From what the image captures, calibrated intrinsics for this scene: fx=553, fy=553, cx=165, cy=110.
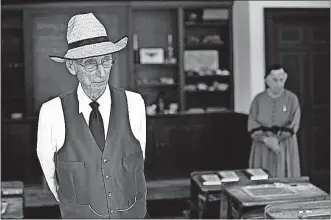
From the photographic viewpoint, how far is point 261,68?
6.80 m

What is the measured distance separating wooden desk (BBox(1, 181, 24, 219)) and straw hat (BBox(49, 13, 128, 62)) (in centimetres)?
180

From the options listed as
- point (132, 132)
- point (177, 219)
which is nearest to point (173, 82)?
point (177, 219)

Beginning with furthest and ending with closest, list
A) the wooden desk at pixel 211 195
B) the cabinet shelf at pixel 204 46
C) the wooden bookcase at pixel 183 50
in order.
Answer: the cabinet shelf at pixel 204 46 → the wooden bookcase at pixel 183 50 → the wooden desk at pixel 211 195

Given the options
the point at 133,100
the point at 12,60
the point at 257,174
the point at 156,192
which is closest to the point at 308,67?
the point at 156,192

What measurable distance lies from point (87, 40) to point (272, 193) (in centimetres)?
216

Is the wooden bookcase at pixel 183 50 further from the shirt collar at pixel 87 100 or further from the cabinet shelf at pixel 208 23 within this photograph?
the shirt collar at pixel 87 100

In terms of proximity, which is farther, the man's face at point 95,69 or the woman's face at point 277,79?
the woman's face at point 277,79

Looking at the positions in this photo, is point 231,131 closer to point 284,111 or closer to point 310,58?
point 310,58

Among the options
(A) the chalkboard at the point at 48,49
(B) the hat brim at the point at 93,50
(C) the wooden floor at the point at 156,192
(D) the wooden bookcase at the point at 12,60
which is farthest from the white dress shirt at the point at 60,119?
(D) the wooden bookcase at the point at 12,60

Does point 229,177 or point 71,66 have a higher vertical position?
point 71,66

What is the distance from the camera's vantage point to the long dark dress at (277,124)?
498 centimetres

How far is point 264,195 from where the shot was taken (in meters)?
3.49

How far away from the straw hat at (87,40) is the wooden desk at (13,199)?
5.90ft

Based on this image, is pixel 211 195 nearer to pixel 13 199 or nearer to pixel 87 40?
pixel 13 199
